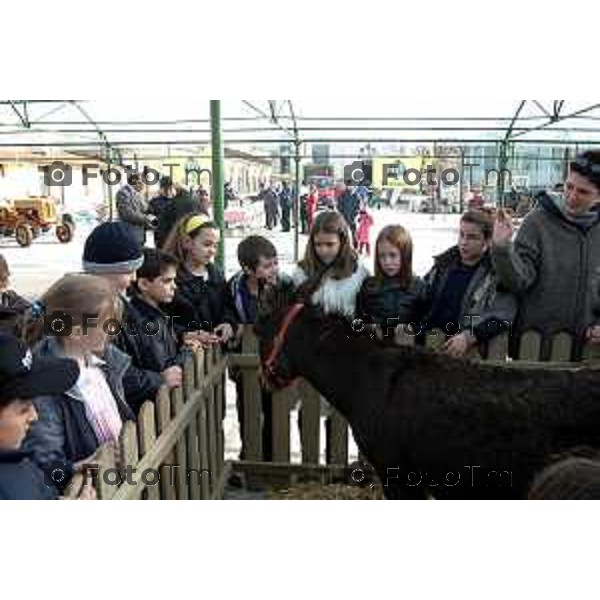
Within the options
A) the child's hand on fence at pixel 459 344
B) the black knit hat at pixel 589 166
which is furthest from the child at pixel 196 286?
the black knit hat at pixel 589 166

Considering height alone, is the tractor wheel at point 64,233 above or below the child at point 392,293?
below

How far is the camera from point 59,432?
2.38 metres

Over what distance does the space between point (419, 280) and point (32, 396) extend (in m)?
2.93

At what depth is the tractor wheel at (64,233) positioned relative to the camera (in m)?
20.7

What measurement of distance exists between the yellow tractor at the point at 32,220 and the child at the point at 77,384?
60.2 ft

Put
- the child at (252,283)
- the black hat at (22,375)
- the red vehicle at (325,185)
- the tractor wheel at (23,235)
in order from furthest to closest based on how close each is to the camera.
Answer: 1. the tractor wheel at (23,235)
2. the red vehicle at (325,185)
3. the child at (252,283)
4. the black hat at (22,375)

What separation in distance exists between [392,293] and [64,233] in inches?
722

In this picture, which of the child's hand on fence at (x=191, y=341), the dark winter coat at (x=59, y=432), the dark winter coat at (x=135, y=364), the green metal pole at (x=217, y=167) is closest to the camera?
the dark winter coat at (x=59, y=432)

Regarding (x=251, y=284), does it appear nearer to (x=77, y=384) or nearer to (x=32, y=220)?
(x=77, y=384)

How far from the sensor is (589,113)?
10289 millimetres

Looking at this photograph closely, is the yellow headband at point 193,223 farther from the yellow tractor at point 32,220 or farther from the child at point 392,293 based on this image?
the yellow tractor at point 32,220

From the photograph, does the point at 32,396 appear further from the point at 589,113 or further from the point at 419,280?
the point at 589,113

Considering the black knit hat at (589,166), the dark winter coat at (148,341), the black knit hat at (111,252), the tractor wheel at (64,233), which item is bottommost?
the tractor wheel at (64,233)

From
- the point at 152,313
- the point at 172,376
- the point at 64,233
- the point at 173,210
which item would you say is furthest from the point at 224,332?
the point at 64,233
